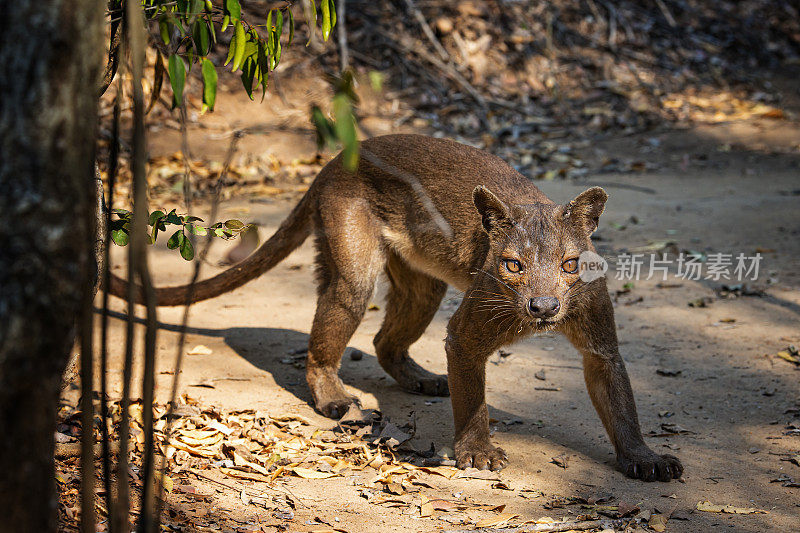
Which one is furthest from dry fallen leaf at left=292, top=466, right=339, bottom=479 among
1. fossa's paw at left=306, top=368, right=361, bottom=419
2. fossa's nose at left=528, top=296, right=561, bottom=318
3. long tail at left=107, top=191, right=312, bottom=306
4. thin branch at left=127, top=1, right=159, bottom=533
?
thin branch at left=127, top=1, right=159, bottom=533

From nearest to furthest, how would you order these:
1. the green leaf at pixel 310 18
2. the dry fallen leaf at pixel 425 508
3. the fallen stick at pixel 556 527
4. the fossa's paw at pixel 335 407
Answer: the green leaf at pixel 310 18, the fallen stick at pixel 556 527, the dry fallen leaf at pixel 425 508, the fossa's paw at pixel 335 407

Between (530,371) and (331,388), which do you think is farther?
(530,371)

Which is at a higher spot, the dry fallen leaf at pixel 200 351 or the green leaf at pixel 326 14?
the green leaf at pixel 326 14

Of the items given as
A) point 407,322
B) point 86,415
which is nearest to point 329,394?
point 407,322

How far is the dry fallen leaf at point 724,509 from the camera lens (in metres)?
3.72

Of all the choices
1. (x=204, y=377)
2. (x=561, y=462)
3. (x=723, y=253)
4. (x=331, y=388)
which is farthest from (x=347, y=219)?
(x=723, y=253)

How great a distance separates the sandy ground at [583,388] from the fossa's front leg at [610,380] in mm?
130

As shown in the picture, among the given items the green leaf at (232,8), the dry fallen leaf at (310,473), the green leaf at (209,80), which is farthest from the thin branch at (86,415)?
the dry fallen leaf at (310,473)

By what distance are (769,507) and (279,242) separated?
10.8 feet

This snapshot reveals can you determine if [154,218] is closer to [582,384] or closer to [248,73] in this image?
[248,73]

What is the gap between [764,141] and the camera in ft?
37.4

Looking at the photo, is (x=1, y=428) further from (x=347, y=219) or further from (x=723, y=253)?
(x=723, y=253)

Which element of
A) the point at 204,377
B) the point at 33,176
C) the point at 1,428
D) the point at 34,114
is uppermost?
the point at 34,114

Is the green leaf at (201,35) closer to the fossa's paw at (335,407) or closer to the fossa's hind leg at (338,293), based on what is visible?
the fossa's hind leg at (338,293)
